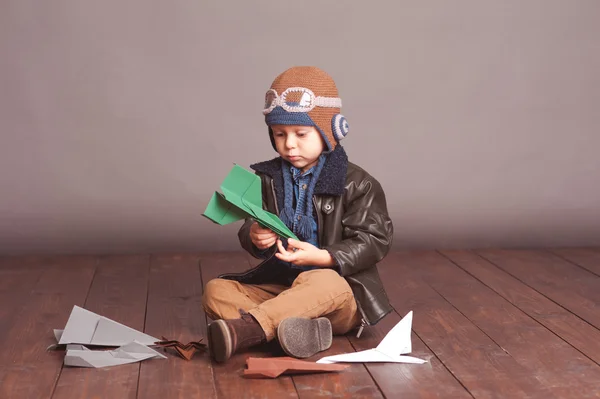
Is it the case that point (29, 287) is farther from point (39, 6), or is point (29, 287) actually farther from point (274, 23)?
point (274, 23)

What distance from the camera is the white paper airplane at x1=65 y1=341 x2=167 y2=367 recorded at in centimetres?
234

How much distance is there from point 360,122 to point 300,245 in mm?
1466

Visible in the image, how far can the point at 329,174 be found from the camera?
2615 millimetres

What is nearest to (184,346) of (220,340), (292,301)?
(220,340)

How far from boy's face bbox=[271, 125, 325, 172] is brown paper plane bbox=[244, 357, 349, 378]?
0.57 m

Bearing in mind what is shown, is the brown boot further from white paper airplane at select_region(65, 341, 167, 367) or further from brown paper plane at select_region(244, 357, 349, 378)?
white paper airplane at select_region(65, 341, 167, 367)

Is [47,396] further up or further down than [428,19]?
further down

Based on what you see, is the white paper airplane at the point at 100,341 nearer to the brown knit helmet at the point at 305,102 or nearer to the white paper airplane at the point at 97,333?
the white paper airplane at the point at 97,333

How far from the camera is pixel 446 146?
155 inches

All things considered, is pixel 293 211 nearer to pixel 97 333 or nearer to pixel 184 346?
pixel 184 346

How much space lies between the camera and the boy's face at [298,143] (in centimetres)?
256

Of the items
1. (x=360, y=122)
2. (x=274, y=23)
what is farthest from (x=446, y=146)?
(x=274, y=23)

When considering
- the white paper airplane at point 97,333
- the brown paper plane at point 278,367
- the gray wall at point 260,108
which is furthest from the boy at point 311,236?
the gray wall at point 260,108

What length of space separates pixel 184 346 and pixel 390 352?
526 mm
